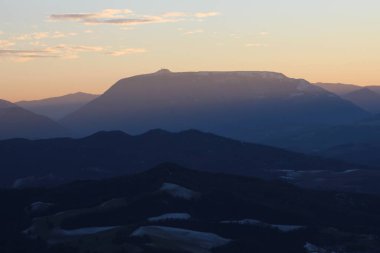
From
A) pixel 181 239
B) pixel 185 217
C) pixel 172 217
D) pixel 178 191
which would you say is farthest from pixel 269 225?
pixel 178 191

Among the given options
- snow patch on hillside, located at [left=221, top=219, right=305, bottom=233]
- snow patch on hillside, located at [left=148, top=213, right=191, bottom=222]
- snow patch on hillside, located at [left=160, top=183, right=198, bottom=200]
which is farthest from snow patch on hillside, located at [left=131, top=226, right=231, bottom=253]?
snow patch on hillside, located at [left=160, top=183, right=198, bottom=200]

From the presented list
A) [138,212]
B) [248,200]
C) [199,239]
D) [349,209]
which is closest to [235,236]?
[199,239]

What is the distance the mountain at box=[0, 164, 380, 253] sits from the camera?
108500mm

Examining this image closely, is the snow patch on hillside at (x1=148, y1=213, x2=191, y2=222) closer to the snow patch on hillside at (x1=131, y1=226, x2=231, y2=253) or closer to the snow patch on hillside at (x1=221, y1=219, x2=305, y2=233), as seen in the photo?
the snow patch on hillside at (x1=221, y1=219, x2=305, y2=233)

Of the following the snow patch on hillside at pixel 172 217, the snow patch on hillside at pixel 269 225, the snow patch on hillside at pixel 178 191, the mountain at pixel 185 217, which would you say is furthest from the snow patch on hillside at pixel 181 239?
the snow patch on hillside at pixel 178 191

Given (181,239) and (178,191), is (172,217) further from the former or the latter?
(181,239)

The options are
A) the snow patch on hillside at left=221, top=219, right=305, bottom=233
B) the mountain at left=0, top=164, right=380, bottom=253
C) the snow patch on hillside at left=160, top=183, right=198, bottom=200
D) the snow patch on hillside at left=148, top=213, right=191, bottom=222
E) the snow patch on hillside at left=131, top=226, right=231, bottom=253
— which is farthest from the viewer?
the snow patch on hillside at left=160, top=183, right=198, bottom=200

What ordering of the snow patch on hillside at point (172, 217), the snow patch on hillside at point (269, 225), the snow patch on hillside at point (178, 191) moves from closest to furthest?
the snow patch on hillside at point (269, 225)
the snow patch on hillside at point (172, 217)
the snow patch on hillside at point (178, 191)

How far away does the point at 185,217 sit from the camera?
126688mm

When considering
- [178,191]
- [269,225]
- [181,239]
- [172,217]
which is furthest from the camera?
[178,191]

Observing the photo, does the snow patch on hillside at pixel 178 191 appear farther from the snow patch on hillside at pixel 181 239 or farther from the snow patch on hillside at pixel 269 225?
the snow patch on hillside at pixel 181 239

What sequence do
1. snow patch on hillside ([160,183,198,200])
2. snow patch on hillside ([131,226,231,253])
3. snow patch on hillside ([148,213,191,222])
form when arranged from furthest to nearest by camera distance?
snow patch on hillside ([160,183,198,200]) → snow patch on hillside ([148,213,191,222]) → snow patch on hillside ([131,226,231,253])

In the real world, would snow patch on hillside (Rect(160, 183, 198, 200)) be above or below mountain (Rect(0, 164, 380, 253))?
above

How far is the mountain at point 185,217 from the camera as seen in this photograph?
10850 cm
